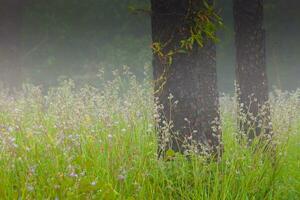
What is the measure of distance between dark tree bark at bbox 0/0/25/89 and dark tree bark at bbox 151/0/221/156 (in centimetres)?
833

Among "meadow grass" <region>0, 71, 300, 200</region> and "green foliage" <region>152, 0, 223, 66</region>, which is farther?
"green foliage" <region>152, 0, 223, 66</region>

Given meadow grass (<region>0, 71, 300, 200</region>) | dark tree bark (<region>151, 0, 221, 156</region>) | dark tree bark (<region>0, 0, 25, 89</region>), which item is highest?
dark tree bark (<region>0, 0, 25, 89</region>)

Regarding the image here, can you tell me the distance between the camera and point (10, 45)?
13.5m

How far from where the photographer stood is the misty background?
71.4 feet

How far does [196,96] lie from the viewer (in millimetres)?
5641

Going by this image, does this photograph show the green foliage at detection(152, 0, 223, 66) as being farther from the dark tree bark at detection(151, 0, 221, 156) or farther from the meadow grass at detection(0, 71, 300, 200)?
the meadow grass at detection(0, 71, 300, 200)

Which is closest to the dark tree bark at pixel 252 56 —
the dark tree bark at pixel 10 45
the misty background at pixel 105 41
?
the dark tree bark at pixel 10 45

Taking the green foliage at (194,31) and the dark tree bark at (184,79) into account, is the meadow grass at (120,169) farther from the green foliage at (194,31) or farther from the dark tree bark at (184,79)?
the green foliage at (194,31)

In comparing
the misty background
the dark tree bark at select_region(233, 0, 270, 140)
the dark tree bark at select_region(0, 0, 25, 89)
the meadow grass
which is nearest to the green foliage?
the meadow grass

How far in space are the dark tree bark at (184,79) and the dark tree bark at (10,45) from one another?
8333 mm

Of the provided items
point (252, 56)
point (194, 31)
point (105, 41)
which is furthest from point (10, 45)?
point (105, 41)

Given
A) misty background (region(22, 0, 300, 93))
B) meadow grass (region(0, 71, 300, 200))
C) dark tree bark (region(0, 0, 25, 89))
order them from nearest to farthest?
meadow grass (region(0, 71, 300, 200))
dark tree bark (region(0, 0, 25, 89))
misty background (region(22, 0, 300, 93))

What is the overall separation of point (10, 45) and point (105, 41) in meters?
9.40

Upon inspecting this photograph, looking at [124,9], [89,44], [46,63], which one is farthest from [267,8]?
[46,63]
